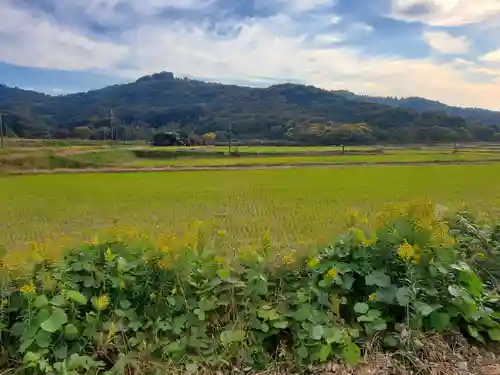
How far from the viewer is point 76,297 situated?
2502 mm

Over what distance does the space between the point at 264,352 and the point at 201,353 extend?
0.33 metres

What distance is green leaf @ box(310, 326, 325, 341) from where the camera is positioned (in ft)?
8.34

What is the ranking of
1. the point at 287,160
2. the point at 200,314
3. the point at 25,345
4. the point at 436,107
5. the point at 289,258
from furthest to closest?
the point at 436,107, the point at 287,160, the point at 289,258, the point at 200,314, the point at 25,345

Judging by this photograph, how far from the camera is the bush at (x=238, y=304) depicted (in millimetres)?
2508

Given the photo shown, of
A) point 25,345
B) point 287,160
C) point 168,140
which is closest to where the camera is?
point 25,345

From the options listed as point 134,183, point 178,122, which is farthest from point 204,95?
point 134,183

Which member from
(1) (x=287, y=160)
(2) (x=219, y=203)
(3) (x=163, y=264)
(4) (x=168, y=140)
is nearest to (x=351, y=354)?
(3) (x=163, y=264)

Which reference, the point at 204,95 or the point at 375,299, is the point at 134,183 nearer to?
the point at 375,299

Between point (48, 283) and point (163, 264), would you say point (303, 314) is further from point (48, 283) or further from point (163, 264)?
point (48, 283)

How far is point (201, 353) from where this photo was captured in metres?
2.58

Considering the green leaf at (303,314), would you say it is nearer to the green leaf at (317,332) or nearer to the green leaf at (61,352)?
the green leaf at (317,332)

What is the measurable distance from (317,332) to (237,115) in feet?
295

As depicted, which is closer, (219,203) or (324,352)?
(324,352)

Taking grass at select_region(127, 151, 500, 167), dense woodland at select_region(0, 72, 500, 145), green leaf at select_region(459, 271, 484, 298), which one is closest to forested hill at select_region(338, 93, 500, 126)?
dense woodland at select_region(0, 72, 500, 145)
